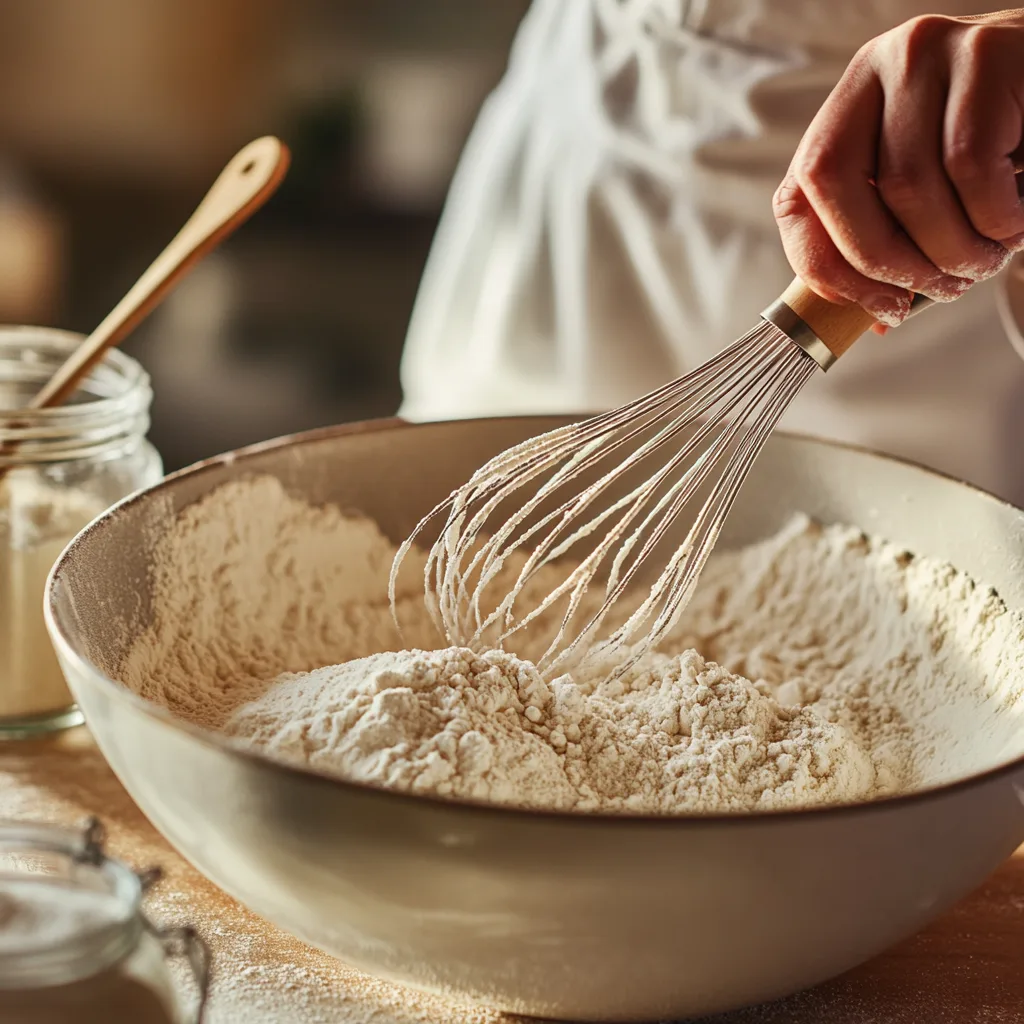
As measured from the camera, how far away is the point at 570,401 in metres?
0.89

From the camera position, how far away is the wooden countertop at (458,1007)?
0.47m

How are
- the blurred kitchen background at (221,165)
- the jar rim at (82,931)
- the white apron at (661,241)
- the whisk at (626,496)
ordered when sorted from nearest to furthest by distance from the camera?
the jar rim at (82,931)
the whisk at (626,496)
the white apron at (661,241)
the blurred kitchen background at (221,165)

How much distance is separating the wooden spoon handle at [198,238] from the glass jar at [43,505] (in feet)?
0.10

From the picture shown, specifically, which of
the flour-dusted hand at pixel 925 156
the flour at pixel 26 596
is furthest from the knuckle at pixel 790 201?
the flour at pixel 26 596

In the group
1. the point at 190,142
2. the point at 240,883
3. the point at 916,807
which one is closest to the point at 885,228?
the point at 916,807

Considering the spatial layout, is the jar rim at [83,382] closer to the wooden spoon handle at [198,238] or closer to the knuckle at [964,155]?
the wooden spoon handle at [198,238]

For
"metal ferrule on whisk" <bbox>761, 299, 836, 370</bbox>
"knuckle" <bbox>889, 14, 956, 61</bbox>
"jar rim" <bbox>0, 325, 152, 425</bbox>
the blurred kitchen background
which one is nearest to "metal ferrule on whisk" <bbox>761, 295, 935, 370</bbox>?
"metal ferrule on whisk" <bbox>761, 299, 836, 370</bbox>

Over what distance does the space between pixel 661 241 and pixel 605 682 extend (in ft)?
1.14

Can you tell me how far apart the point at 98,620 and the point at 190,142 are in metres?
1.52

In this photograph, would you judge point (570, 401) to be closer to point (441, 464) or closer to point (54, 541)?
point (441, 464)

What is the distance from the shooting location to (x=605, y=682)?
58 cm

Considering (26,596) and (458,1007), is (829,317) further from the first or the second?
(26,596)

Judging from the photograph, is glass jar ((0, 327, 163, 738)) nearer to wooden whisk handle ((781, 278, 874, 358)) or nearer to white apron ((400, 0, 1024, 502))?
white apron ((400, 0, 1024, 502))

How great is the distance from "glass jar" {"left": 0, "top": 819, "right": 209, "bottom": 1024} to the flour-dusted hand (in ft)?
1.07
